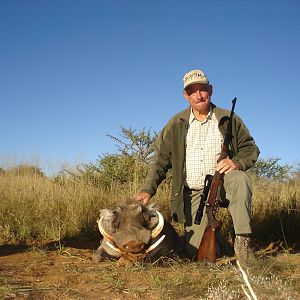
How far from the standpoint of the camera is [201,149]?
5.54 meters

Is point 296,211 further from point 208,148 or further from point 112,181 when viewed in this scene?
point 112,181

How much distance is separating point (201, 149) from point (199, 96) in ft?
2.14

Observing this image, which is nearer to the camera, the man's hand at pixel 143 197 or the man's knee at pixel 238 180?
the man's knee at pixel 238 180

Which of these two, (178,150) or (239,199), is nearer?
(239,199)

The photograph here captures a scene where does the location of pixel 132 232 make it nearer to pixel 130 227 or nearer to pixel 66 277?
pixel 130 227

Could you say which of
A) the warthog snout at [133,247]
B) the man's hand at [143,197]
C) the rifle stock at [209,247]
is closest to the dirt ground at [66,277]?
the warthog snout at [133,247]

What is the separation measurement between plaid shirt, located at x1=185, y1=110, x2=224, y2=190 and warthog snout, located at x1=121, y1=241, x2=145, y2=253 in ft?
5.21

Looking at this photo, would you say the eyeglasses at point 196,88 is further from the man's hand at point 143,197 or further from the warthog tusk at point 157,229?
the warthog tusk at point 157,229

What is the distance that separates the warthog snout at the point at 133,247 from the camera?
4176 millimetres

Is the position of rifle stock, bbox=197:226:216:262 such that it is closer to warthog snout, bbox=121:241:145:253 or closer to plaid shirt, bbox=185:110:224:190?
warthog snout, bbox=121:241:145:253

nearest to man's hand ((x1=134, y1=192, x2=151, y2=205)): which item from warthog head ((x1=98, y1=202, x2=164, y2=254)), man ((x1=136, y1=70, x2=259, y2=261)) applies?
man ((x1=136, y1=70, x2=259, y2=261))

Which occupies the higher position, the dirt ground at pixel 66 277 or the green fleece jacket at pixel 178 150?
the green fleece jacket at pixel 178 150

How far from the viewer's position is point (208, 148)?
18.1 ft

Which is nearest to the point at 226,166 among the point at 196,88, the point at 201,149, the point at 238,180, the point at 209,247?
the point at 238,180
